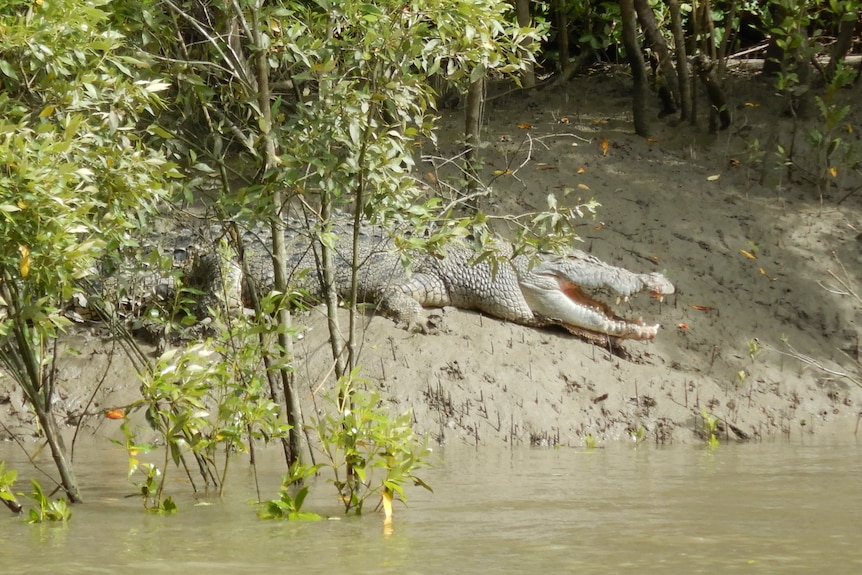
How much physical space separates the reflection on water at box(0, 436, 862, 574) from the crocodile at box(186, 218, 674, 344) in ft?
7.53

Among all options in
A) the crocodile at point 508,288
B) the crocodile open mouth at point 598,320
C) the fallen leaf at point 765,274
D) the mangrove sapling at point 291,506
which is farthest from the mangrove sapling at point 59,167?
the fallen leaf at point 765,274

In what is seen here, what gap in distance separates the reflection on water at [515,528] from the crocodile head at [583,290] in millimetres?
2265

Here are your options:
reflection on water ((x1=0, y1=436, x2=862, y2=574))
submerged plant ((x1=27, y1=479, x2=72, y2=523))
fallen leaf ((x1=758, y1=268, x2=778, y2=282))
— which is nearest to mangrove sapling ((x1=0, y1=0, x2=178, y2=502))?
submerged plant ((x1=27, y1=479, x2=72, y2=523))

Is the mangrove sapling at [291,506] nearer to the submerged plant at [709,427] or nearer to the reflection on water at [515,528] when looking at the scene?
the reflection on water at [515,528]

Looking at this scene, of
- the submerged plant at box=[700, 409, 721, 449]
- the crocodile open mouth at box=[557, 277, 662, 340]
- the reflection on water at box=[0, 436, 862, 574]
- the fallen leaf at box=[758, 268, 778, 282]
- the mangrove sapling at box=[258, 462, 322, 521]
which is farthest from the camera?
the fallen leaf at box=[758, 268, 778, 282]

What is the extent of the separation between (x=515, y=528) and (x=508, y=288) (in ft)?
14.7

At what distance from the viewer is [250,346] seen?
4734 mm

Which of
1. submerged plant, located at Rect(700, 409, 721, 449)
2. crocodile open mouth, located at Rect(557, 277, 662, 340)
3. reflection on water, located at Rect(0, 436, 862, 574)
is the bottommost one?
reflection on water, located at Rect(0, 436, 862, 574)

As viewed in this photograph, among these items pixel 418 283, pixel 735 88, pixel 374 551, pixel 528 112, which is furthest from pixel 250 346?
pixel 735 88

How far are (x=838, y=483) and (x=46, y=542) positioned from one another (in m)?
3.65

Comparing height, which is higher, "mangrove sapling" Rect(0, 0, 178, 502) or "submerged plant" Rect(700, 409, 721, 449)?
"mangrove sapling" Rect(0, 0, 178, 502)

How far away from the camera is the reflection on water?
3670 mm

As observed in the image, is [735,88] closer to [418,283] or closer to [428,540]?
[418,283]

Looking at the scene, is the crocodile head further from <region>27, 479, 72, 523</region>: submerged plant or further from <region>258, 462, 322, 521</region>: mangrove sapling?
<region>27, 479, 72, 523</region>: submerged plant
